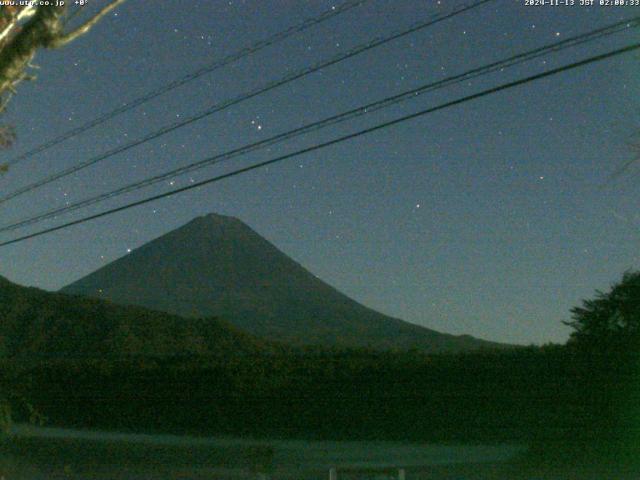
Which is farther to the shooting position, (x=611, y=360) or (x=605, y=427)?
(x=611, y=360)

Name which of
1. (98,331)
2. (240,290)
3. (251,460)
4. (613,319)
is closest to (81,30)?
(251,460)

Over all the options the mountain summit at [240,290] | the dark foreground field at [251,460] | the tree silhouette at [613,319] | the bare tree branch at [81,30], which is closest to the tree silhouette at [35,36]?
the bare tree branch at [81,30]

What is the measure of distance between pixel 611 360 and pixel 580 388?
108 cm

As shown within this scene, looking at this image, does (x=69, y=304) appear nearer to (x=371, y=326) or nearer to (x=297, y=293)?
(x=371, y=326)

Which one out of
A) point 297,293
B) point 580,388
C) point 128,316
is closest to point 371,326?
point 297,293

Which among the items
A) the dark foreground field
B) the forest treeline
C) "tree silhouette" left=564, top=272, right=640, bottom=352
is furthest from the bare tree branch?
"tree silhouette" left=564, top=272, right=640, bottom=352

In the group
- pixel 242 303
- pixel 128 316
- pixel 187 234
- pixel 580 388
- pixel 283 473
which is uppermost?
pixel 187 234

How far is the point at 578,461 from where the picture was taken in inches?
697

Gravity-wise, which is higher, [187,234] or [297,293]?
[187,234]

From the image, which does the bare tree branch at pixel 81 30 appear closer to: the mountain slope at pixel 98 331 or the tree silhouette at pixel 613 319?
the tree silhouette at pixel 613 319

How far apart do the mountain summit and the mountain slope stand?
25476 millimetres

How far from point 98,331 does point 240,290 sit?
219 ft

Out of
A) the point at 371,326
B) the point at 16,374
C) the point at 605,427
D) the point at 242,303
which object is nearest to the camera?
the point at 605,427

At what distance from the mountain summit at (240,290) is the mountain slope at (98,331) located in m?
25.5
